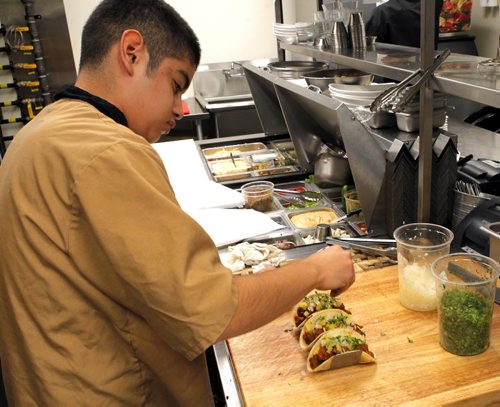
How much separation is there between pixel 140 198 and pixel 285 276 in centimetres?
34

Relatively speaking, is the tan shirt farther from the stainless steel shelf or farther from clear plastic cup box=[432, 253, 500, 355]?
the stainless steel shelf

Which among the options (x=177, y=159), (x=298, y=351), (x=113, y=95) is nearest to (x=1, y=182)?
(x=113, y=95)

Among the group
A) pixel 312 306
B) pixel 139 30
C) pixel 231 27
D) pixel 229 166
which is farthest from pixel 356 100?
pixel 231 27

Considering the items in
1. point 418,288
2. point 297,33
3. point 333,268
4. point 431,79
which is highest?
point 297,33

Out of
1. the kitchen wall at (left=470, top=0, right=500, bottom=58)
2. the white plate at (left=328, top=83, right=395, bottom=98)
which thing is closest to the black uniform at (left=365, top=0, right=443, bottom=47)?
the kitchen wall at (left=470, top=0, right=500, bottom=58)

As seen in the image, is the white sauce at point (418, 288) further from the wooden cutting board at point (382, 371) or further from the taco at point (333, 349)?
the taco at point (333, 349)

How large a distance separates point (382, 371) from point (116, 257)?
61 centimetres

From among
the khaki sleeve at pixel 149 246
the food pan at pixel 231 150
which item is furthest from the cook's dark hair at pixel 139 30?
the food pan at pixel 231 150

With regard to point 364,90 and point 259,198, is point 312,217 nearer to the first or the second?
point 259,198

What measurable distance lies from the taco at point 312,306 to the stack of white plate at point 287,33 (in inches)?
61.2

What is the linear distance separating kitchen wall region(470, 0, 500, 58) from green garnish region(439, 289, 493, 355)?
13.0 ft

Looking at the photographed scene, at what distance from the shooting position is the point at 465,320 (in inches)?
40.2

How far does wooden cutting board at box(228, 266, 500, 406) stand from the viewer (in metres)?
0.94

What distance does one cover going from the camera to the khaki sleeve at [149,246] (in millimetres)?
780
